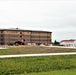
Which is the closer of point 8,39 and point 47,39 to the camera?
point 8,39

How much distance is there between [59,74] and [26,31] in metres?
128

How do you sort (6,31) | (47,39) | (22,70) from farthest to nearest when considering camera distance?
(47,39)
(6,31)
(22,70)

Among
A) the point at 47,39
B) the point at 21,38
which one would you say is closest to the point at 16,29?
the point at 21,38

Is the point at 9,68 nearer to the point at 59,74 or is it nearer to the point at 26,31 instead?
the point at 59,74

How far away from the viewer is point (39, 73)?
17859 millimetres

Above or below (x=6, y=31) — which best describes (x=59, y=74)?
below

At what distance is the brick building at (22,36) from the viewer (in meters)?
138

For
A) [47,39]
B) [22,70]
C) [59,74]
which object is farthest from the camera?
[47,39]

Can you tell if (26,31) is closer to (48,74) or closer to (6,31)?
(6,31)

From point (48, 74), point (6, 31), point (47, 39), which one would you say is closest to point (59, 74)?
point (48, 74)

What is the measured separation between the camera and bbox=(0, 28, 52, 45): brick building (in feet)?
452

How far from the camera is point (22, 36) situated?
143 meters

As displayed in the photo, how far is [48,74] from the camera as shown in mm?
17297

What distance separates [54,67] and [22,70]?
10.1 ft
